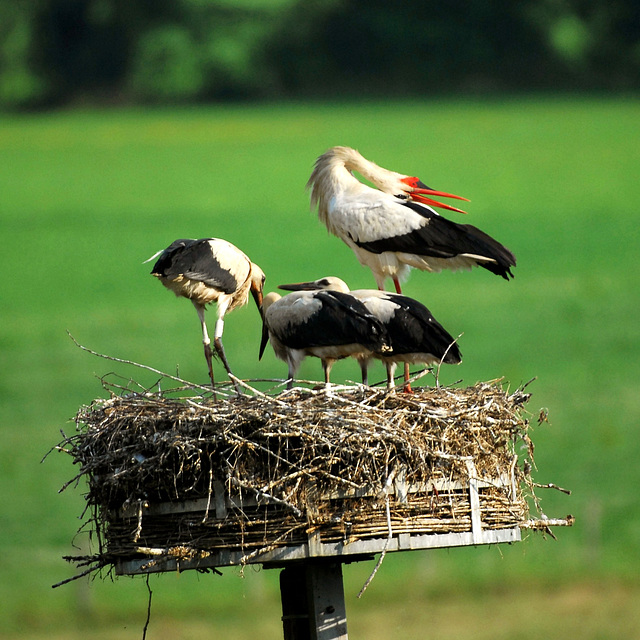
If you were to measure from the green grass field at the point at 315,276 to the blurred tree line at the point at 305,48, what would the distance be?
32.1 inches

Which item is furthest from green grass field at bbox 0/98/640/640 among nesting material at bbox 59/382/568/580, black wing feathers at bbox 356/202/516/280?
nesting material at bbox 59/382/568/580

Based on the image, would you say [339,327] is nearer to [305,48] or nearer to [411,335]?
[411,335]

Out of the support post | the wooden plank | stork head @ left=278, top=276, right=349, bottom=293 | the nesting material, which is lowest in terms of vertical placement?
the support post

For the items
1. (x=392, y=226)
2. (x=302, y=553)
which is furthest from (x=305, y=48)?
(x=302, y=553)

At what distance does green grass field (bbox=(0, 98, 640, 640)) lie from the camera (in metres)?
15.3

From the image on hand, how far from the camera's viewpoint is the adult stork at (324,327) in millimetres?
5910

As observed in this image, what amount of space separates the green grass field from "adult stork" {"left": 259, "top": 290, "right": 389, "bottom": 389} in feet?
12.1

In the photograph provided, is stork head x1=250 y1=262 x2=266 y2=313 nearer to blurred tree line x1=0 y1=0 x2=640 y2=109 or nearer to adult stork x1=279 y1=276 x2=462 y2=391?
adult stork x1=279 y1=276 x2=462 y2=391

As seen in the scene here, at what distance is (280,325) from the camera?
6.34 meters

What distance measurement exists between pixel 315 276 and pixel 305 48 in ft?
43.5

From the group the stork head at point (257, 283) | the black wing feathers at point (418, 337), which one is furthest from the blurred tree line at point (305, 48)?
the black wing feathers at point (418, 337)

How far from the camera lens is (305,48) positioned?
3359cm

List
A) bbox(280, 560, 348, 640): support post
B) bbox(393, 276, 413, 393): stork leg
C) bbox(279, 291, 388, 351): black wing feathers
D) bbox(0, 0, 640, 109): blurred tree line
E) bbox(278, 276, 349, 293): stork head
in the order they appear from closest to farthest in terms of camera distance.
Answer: bbox(280, 560, 348, 640): support post
bbox(279, 291, 388, 351): black wing feathers
bbox(393, 276, 413, 393): stork leg
bbox(278, 276, 349, 293): stork head
bbox(0, 0, 640, 109): blurred tree line

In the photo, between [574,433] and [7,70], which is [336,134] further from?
[574,433]
